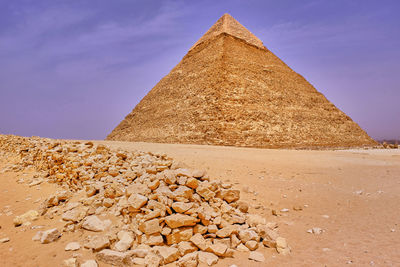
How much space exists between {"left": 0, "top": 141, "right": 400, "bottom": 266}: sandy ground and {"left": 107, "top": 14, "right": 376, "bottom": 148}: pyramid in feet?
43.8

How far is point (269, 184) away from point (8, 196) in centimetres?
508

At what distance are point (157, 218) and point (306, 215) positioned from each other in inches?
96.5

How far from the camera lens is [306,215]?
12.5ft

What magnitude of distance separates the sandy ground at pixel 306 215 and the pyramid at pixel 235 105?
13.4 metres

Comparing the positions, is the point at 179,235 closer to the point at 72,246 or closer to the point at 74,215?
the point at 72,246

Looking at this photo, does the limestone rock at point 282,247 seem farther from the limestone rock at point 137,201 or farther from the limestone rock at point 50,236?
the limestone rock at point 50,236

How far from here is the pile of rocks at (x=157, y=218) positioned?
2613 millimetres

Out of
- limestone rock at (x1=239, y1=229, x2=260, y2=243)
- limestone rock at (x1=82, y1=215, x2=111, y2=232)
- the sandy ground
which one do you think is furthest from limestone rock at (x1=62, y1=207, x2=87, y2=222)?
limestone rock at (x1=239, y1=229, x2=260, y2=243)

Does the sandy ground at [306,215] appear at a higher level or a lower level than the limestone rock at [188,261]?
higher

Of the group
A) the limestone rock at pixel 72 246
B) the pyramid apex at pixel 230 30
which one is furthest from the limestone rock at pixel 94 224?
the pyramid apex at pixel 230 30

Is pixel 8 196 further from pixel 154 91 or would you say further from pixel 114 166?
pixel 154 91

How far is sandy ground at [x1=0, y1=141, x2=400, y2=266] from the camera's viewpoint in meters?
2.57

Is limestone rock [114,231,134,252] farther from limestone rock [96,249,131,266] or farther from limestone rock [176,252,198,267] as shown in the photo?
limestone rock [176,252,198,267]

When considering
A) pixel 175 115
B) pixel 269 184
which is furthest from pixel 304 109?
pixel 269 184
